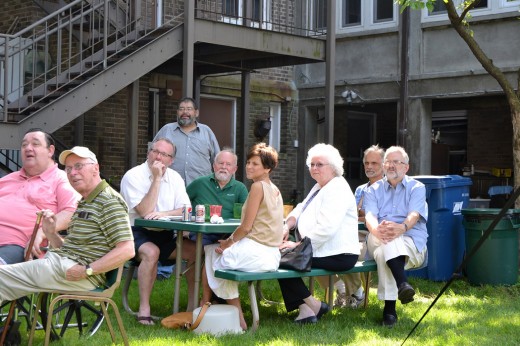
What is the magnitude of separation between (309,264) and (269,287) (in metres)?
2.13

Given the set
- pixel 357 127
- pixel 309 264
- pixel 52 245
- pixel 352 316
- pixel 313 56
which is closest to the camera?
pixel 52 245

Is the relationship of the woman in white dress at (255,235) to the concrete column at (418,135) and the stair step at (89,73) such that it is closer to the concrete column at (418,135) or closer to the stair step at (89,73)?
the stair step at (89,73)

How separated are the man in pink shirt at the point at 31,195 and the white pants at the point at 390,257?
8.47 ft

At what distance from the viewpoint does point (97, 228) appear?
17.9 ft

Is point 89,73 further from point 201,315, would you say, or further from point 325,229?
point 201,315

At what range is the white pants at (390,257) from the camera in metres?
7.11

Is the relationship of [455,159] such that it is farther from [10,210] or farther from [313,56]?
[10,210]

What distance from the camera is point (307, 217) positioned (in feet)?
23.2

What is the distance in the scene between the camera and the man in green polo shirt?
762cm

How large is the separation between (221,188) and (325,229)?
1267 mm

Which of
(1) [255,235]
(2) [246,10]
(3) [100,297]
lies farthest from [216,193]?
(2) [246,10]

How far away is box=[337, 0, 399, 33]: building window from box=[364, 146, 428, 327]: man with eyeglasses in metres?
8.57

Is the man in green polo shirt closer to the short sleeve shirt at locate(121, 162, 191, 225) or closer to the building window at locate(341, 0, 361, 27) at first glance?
the short sleeve shirt at locate(121, 162, 191, 225)

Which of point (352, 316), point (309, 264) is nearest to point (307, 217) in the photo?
point (309, 264)
